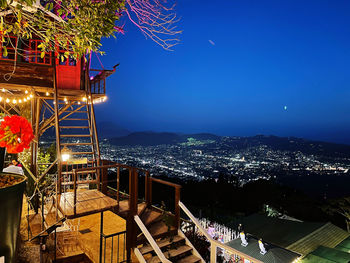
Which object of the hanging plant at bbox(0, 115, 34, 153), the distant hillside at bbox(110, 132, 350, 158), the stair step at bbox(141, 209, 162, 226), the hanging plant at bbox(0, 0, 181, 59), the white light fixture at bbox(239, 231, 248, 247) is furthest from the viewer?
the distant hillside at bbox(110, 132, 350, 158)

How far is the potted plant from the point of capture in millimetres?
1919

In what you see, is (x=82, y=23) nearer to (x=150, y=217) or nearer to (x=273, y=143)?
(x=150, y=217)

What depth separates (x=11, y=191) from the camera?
6.41 ft

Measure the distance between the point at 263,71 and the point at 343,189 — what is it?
161568 mm

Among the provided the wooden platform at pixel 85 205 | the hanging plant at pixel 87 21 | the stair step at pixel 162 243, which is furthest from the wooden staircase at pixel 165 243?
the hanging plant at pixel 87 21

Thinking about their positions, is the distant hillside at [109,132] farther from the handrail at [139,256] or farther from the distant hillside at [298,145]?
the handrail at [139,256]

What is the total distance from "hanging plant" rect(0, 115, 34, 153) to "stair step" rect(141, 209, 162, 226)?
11.3 ft

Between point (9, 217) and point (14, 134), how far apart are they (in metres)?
0.79

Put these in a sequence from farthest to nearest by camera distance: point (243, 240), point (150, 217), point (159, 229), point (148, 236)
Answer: point (243, 240) → point (150, 217) → point (159, 229) → point (148, 236)

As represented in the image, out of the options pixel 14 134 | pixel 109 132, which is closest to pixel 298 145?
pixel 14 134

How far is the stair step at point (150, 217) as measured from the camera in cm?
511

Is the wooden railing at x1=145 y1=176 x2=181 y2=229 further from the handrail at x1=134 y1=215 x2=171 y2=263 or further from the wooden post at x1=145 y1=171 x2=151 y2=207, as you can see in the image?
the handrail at x1=134 y1=215 x2=171 y2=263

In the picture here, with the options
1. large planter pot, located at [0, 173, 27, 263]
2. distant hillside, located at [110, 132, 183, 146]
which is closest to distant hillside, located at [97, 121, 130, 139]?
distant hillside, located at [110, 132, 183, 146]

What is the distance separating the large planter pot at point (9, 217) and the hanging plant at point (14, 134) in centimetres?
41
